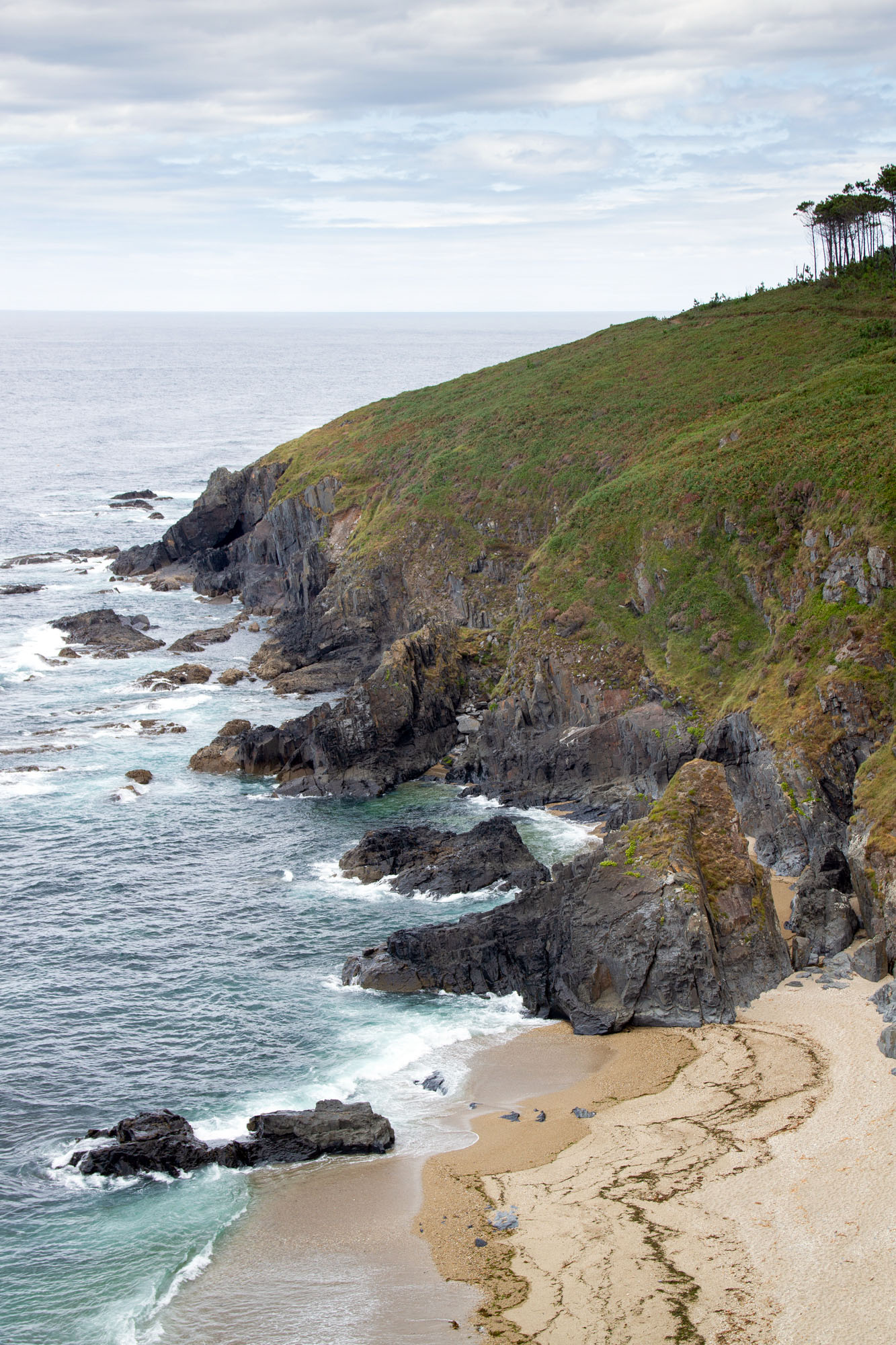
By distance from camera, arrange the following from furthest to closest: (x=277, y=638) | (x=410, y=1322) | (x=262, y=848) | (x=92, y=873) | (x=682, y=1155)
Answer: (x=277, y=638), (x=262, y=848), (x=92, y=873), (x=682, y=1155), (x=410, y=1322)

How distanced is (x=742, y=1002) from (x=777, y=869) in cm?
1174

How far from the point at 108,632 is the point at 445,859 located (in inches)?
2006

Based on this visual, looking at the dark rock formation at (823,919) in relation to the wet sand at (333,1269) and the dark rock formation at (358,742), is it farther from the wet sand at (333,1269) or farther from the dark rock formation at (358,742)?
the dark rock formation at (358,742)

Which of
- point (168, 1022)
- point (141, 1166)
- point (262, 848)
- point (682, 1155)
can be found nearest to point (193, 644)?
point (262, 848)

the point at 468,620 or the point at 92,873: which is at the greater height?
the point at 468,620

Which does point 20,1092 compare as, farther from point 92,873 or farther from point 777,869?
point 777,869

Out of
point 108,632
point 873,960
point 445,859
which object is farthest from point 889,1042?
point 108,632

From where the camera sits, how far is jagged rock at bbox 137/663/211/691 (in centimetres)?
8212

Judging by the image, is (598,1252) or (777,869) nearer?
(598,1252)

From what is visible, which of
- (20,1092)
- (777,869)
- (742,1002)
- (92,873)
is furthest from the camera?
(92,873)

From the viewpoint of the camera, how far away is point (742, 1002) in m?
38.8

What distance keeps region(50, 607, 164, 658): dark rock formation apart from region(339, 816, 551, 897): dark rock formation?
42003 millimetres

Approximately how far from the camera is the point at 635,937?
39219mm

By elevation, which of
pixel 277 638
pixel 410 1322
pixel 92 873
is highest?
pixel 277 638
